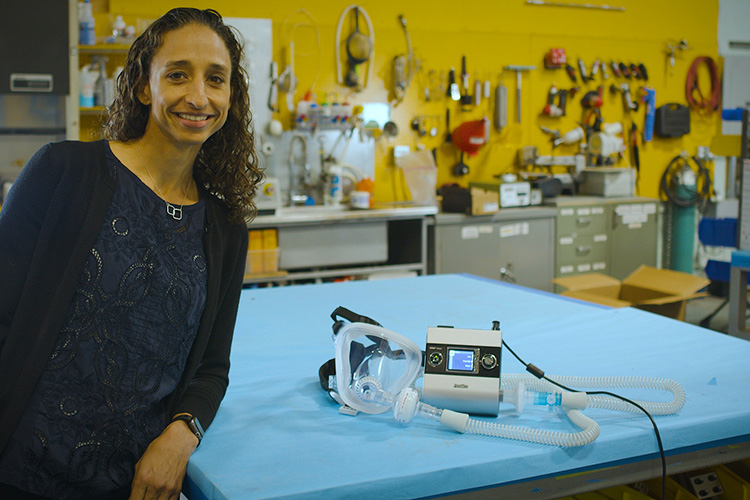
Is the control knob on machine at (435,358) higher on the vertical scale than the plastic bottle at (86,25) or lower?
lower

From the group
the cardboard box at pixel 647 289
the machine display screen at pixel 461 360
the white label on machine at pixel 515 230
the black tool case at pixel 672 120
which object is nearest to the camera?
the machine display screen at pixel 461 360

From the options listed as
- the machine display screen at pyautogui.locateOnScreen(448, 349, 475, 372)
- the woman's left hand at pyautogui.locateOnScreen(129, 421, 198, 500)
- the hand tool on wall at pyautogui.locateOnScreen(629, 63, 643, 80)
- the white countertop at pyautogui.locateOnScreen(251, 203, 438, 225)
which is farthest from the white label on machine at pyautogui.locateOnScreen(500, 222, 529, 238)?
the woman's left hand at pyautogui.locateOnScreen(129, 421, 198, 500)

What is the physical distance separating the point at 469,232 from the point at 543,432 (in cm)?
349

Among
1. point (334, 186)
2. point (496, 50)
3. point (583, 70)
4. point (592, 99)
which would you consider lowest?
point (334, 186)

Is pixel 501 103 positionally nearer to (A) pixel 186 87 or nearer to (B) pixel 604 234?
(B) pixel 604 234

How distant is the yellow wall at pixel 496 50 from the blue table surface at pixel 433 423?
298 centimetres

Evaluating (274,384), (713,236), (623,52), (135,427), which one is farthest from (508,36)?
(135,427)

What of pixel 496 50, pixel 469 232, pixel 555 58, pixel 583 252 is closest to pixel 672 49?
pixel 555 58

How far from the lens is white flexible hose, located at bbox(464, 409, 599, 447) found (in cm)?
126

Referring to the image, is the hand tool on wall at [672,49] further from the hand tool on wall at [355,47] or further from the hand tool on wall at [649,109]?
the hand tool on wall at [355,47]

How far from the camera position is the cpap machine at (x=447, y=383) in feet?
4.49

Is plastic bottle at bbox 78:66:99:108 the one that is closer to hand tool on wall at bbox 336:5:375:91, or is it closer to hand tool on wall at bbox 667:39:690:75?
hand tool on wall at bbox 336:5:375:91

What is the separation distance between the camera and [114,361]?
4.15 feet

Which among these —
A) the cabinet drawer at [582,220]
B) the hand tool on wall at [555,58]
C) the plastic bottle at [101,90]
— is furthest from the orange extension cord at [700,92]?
the plastic bottle at [101,90]
